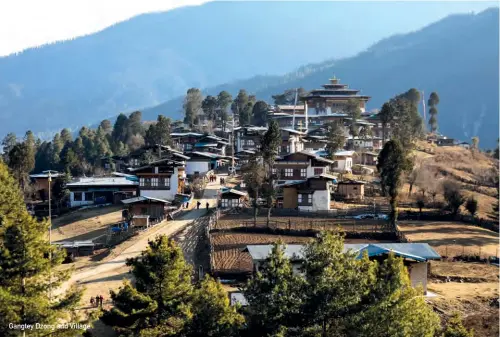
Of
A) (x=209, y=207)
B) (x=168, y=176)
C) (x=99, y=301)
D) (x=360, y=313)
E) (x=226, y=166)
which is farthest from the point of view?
(x=226, y=166)

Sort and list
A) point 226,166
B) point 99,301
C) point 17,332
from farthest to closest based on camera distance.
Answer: point 226,166
point 99,301
point 17,332

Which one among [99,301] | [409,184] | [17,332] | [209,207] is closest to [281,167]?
[209,207]

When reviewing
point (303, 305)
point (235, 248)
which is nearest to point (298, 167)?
point (235, 248)

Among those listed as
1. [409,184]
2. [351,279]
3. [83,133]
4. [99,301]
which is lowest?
[99,301]

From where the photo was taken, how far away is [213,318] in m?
20.9

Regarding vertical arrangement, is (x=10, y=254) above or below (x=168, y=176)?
below

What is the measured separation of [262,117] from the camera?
90062 millimetres

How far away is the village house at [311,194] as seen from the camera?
1905 inches

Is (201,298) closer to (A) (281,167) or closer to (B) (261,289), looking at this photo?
(B) (261,289)

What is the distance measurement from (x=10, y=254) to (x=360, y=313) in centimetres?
1158

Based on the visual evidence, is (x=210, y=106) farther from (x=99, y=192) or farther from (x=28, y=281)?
(x=28, y=281)

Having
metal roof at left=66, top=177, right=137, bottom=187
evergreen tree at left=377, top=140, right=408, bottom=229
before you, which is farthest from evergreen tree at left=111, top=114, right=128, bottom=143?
evergreen tree at left=377, top=140, right=408, bottom=229

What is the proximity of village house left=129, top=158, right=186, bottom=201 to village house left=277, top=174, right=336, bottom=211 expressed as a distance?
10.1 m

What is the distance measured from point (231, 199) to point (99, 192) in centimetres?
1359
